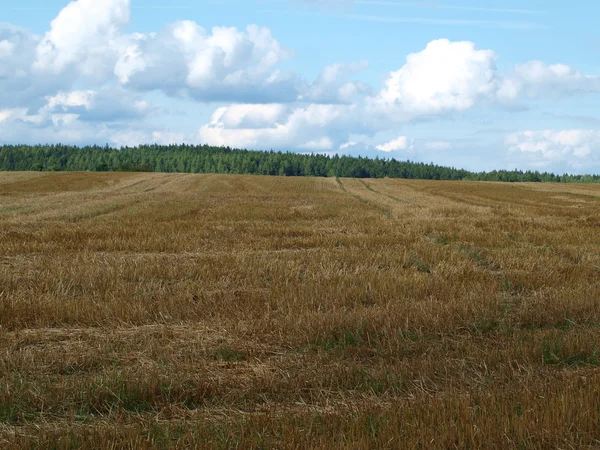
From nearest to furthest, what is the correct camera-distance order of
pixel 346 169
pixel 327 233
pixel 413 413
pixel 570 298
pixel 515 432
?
pixel 515 432
pixel 413 413
pixel 570 298
pixel 327 233
pixel 346 169

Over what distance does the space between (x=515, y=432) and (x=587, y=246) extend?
40.4 ft

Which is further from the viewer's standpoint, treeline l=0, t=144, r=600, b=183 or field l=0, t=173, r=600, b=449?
treeline l=0, t=144, r=600, b=183

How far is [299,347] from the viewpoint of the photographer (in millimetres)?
6949

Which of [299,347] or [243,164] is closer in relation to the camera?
[299,347]

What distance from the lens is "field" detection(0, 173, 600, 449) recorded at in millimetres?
4648

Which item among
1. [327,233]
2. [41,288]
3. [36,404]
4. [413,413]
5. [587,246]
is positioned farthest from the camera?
[327,233]

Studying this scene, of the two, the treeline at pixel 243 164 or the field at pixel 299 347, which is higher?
the treeline at pixel 243 164

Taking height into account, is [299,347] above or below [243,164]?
below

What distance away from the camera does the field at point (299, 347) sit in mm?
4648

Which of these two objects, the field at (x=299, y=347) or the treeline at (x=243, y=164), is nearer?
the field at (x=299, y=347)

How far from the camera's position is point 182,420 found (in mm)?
4973

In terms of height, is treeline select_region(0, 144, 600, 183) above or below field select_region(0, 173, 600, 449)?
above

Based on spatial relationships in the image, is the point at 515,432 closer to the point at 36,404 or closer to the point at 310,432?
the point at 310,432

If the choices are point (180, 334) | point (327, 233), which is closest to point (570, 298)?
point (180, 334)
